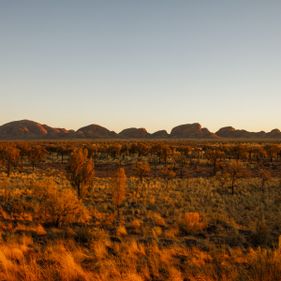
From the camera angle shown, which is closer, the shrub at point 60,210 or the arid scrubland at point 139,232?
the arid scrubland at point 139,232

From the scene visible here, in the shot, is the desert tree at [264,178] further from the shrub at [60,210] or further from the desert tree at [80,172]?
the shrub at [60,210]

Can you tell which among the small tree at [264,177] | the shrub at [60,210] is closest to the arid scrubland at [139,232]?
the shrub at [60,210]

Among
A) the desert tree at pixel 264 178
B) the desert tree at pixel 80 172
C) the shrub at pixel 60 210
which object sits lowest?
the desert tree at pixel 264 178

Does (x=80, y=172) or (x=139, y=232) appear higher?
(x=80, y=172)

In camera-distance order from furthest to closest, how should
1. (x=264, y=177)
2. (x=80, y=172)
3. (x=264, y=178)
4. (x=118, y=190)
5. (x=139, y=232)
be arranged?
1. (x=264, y=178)
2. (x=264, y=177)
3. (x=80, y=172)
4. (x=118, y=190)
5. (x=139, y=232)

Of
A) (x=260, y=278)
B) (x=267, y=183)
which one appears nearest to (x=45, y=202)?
(x=260, y=278)

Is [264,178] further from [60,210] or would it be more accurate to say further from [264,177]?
[60,210]

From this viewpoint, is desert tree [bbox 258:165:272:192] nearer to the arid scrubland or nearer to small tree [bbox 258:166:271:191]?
small tree [bbox 258:166:271:191]

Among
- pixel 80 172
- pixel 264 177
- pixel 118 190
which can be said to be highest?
pixel 80 172

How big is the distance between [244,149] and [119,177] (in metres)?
48.0

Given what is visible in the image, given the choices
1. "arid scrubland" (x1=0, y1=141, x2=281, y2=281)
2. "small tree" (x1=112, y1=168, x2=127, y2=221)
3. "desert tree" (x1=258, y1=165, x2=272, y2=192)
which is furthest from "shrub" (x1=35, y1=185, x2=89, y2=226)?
"desert tree" (x1=258, y1=165, x2=272, y2=192)

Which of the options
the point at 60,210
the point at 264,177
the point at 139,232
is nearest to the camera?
the point at 139,232

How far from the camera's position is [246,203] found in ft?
80.6

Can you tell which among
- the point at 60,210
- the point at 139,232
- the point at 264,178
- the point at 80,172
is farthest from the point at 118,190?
the point at 264,178
